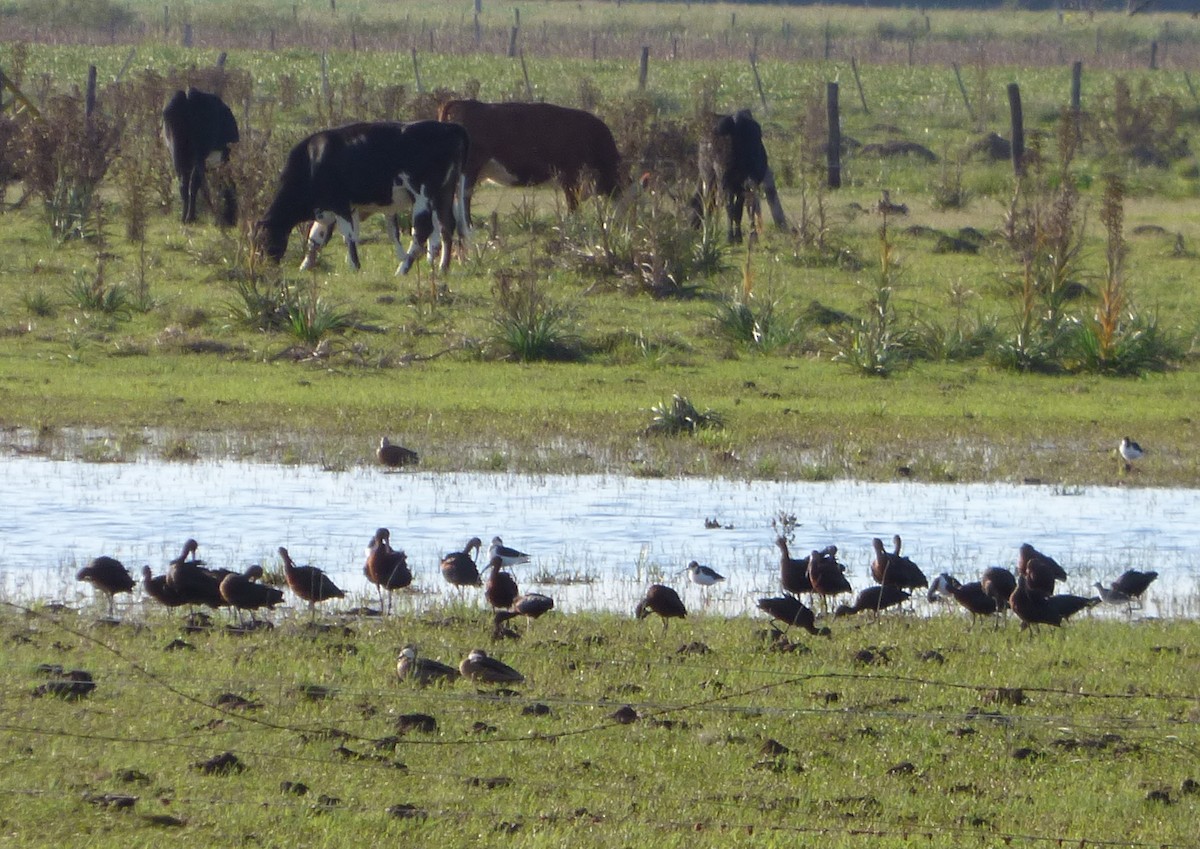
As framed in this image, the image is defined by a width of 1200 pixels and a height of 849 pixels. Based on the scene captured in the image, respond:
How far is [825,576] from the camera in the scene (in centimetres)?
881

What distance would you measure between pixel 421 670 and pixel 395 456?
528cm

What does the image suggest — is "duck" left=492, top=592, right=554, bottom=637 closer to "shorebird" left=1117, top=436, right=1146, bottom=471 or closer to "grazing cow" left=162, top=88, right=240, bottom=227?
"shorebird" left=1117, top=436, right=1146, bottom=471

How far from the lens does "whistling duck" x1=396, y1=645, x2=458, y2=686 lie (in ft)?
23.7

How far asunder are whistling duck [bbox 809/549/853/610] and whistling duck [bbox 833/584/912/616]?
92 mm

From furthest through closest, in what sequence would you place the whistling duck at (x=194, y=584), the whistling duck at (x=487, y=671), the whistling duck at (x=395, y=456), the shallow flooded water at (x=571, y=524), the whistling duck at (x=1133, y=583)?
the whistling duck at (x=395, y=456), the shallow flooded water at (x=571, y=524), the whistling duck at (x=1133, y=583), the whistling duck at (x=194, y=584), the whistling duck at (x=487, y=671)

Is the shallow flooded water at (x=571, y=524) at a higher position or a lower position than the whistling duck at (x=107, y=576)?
lower

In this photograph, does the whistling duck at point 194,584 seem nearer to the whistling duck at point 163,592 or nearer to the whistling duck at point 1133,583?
the whistling duck at point 163,592

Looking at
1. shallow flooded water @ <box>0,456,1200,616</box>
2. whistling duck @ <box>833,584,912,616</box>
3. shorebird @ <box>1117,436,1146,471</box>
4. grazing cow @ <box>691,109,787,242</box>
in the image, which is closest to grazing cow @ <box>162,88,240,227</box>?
grazing cow @ <box>691,109,787,242</box>

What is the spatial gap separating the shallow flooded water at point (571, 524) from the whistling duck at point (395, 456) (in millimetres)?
102

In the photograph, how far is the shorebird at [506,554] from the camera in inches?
374

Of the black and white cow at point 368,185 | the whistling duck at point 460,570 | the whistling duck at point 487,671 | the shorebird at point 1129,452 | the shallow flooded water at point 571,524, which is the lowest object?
the shallow flooded water at point 571,524

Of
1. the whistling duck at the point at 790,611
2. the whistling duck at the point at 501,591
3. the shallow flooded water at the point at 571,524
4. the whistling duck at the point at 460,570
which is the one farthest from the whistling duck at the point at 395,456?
the whistling duck at the point at 790,611

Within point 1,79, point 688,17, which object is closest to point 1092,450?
point 1,79

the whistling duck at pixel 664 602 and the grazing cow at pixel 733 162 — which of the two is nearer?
the whistling duck at pixel 664 602
